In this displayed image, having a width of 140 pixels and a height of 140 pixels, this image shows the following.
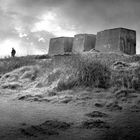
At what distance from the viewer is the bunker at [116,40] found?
1484 cm

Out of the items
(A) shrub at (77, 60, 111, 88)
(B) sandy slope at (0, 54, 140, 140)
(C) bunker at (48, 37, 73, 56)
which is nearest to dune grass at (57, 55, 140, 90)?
(A) shrub at (77, 60, 111, 88)

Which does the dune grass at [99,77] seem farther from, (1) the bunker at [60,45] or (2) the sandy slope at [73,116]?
(1) the bunker at [60,45]

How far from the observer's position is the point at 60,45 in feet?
61.4

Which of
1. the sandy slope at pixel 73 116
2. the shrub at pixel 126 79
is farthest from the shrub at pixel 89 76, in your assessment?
the sandy slope at pixel 73 116

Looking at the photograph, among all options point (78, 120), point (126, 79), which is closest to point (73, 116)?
point (78, 120)

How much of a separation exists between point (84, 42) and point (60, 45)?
2513 mm

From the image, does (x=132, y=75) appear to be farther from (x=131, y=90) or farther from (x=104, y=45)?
(x=104, y=45)

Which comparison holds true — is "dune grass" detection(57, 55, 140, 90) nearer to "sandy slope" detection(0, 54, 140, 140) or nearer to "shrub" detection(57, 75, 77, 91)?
"shrub" detection(57, 75, 77, 91)

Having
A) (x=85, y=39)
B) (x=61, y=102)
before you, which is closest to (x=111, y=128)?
(x=61, y=102)

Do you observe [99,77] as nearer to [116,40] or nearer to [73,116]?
[73,116]

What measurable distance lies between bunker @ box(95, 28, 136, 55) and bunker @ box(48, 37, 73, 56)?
3384mm

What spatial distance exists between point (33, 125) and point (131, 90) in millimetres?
3291

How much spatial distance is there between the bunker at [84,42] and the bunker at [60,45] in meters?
0.93

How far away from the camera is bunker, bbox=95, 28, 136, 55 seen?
14844 millimetres
